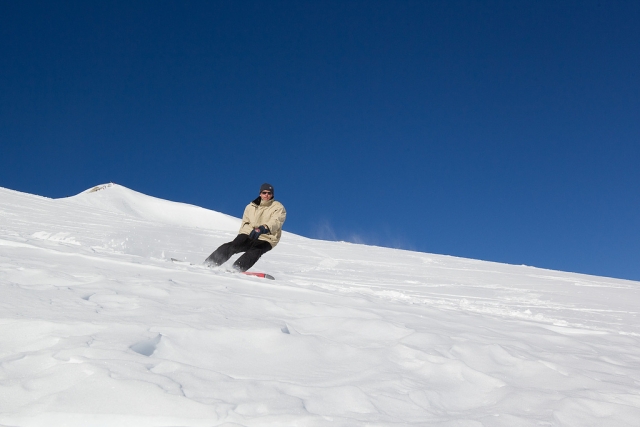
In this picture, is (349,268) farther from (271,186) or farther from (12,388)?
(12,388)

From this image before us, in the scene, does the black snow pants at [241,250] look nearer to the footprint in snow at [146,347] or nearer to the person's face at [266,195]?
the person's face at [266,195]

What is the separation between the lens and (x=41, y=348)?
2.33 m

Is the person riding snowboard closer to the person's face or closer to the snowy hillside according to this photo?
the person's face

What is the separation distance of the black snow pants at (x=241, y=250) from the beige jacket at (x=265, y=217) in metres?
0.13

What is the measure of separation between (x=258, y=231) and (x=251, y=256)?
36cm

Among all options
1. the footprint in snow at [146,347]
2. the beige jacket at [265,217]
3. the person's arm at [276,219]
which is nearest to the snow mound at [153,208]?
the beige jacket at [265,217]

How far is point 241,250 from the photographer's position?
6.77 m

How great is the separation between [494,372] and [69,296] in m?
2.86

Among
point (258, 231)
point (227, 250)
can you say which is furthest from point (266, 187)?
point (227, 250)

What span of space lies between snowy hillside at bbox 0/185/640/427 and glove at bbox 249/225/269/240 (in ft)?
3.62

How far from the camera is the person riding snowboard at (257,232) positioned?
257 inches

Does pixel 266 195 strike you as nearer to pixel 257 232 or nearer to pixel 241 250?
pixel 257 232

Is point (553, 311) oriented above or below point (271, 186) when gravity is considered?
below

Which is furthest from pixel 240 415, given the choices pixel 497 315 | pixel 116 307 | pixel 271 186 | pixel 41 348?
pixel 271 186
